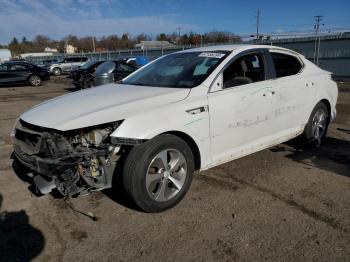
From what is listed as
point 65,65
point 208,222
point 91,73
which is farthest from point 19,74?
point 208,222

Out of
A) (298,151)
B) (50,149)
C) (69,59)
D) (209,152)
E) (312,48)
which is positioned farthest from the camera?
(69,59)

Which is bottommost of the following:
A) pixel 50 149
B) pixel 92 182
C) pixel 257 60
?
pixel 92 182

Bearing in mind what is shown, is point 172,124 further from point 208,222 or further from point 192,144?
point 208,222

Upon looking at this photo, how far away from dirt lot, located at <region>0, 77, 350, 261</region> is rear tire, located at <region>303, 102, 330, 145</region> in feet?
2.61

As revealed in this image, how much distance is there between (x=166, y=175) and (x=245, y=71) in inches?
77.6

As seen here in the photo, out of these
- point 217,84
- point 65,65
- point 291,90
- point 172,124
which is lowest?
point 65,65

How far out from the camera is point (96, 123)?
3410 mm

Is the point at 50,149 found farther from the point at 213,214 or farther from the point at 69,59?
the point at 69,59

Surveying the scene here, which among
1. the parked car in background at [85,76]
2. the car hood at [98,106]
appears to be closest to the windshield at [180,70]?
the car hood at [98,106]

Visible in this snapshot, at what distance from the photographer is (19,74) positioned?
2077 centimetres

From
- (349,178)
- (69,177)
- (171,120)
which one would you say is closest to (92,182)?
(69,177)

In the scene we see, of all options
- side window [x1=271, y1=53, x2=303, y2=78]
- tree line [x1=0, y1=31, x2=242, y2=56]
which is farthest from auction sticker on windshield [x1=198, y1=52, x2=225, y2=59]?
tree line [x1=0, y1=31, x2=242, y2=56]

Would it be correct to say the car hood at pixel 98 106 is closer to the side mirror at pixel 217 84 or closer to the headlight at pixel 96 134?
the headlight at pixel 96 134

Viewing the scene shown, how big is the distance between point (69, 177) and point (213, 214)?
153 cm
